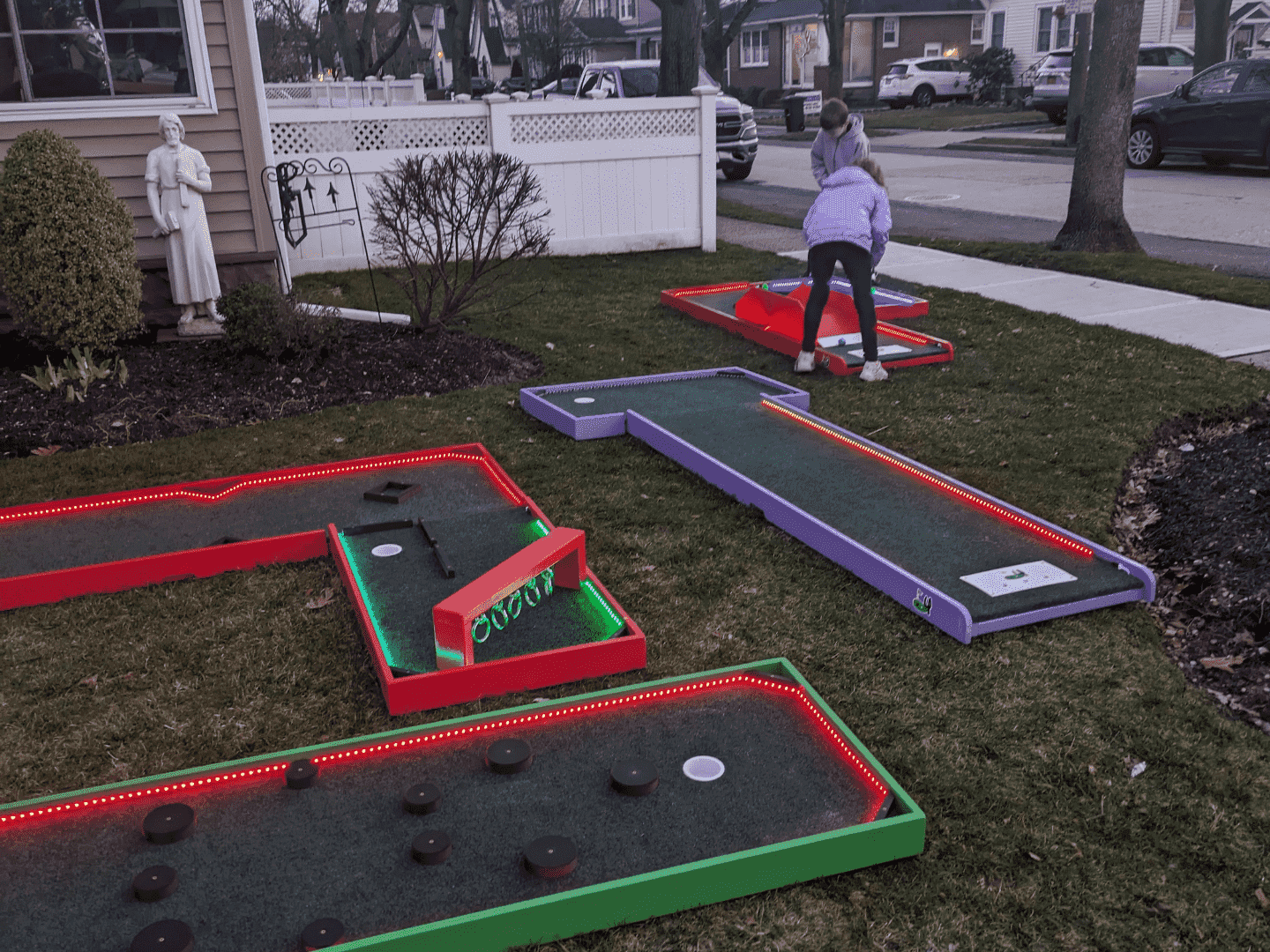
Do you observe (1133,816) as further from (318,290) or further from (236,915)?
(318,290)

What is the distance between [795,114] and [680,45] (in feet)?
38.2

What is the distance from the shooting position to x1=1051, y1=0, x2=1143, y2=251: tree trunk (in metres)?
9.59

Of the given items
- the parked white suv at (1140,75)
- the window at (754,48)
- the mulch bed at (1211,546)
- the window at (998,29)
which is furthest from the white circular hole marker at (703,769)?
the window at (754,48)

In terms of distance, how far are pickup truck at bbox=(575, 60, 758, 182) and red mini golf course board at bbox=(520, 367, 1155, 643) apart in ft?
39.8

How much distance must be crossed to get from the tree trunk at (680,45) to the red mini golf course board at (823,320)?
9.18 meters

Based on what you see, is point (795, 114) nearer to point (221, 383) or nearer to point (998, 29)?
point (998, 29)

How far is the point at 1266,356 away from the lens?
6.58 m

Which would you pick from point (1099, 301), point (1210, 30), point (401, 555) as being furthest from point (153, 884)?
point (1210, 30)

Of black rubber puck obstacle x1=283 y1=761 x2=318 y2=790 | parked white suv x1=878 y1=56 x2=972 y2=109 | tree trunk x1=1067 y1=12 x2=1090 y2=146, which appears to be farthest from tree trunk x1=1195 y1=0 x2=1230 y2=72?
black rubber puck obstacle x1=283 y1=761 x2=318 y2=790

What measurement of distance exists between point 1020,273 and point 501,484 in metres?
6.47

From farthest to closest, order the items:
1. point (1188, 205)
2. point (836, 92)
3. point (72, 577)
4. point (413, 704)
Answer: point (836, 92) < point (1188, 205) < point (72, 577) < point (413, 704)

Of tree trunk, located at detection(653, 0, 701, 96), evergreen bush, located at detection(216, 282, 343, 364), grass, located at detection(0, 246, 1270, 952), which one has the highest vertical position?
tree trunk, located at detection(653, 0, 701, 96)

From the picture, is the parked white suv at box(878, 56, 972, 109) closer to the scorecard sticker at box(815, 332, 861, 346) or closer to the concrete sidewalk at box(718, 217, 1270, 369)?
the concrete sidewalk at box(718, 217, 1270, 369)

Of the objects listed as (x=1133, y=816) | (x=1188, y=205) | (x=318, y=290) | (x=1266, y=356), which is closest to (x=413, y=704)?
(x=1133, y=816)
